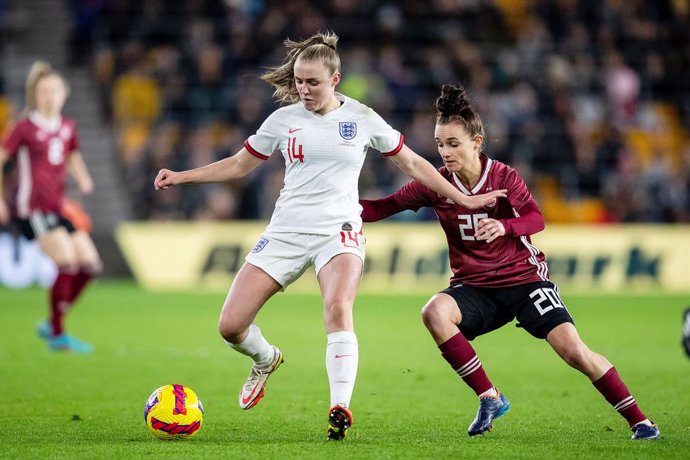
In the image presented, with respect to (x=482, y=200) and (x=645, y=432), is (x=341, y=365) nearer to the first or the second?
(x=482, y=200)

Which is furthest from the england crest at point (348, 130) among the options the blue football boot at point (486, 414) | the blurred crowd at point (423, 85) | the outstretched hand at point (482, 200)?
the blurred crowd at point (423, 85)

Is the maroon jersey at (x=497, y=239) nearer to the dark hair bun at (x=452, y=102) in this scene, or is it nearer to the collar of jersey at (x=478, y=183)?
the collar of jersey at (x=478, y=183)

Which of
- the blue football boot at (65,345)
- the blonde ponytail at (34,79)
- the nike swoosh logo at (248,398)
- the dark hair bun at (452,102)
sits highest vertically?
the blonde ponytail at (34,79)

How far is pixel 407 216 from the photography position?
21.4m

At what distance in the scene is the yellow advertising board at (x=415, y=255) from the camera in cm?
2025

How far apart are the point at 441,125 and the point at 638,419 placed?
2040 mm

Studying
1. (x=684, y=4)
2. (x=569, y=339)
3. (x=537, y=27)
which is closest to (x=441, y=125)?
(x=569, y=339)

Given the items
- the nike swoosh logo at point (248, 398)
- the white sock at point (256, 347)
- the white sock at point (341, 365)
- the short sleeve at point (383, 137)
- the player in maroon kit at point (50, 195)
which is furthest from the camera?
the player in maroon kit at point (50, 195)

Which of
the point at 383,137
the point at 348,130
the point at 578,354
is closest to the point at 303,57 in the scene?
the point at 348,130

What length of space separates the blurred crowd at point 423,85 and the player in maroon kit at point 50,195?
906 centimetres

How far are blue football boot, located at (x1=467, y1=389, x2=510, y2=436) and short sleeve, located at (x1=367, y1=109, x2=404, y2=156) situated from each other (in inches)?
Answer: 61.7

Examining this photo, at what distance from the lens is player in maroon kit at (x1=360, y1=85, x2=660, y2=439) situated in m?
6.40

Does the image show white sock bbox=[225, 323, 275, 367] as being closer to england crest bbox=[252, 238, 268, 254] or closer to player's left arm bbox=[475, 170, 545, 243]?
england crest bbox=[252, 238, 268, 254]

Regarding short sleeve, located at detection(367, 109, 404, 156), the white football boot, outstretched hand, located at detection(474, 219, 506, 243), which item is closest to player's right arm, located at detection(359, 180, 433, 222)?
short sleeve, located at detection(367, 109, 404, 156)
